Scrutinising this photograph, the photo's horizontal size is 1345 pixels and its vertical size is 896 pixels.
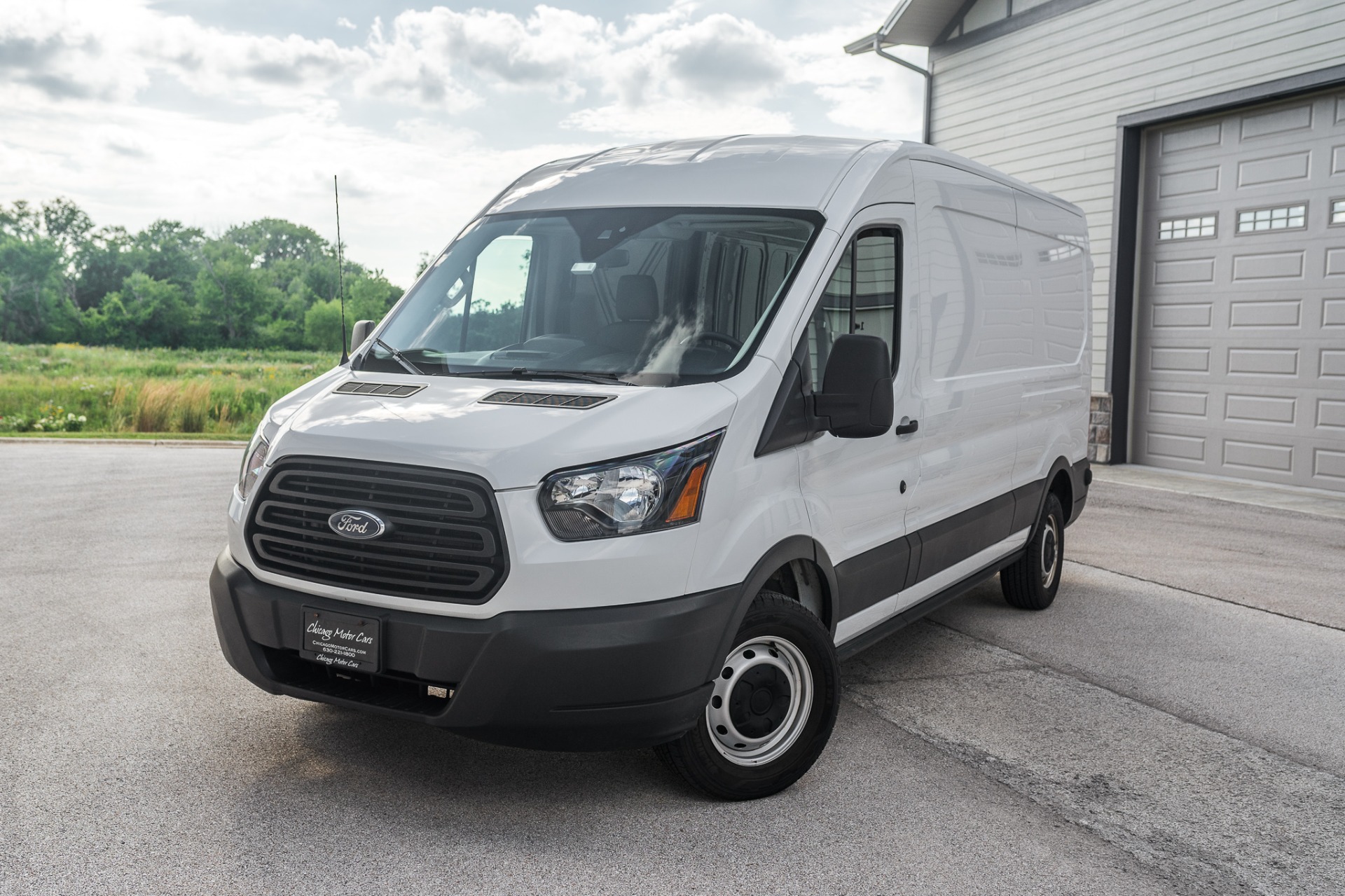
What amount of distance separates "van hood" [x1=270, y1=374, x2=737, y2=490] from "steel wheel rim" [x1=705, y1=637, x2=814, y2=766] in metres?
0.81

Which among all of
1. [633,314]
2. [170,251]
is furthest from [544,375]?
[170,251]

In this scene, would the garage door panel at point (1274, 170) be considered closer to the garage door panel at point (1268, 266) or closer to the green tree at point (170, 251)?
the garage door panel at point (1268, 266)

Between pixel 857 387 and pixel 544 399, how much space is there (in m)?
1.02

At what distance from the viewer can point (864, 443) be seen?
4.06 meters

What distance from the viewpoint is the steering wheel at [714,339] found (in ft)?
12.1

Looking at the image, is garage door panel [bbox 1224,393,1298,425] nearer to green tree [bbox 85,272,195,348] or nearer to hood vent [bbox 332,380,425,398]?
hood vent [bbox 332,380,425,398]

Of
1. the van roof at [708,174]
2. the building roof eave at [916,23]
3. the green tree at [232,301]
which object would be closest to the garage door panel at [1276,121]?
the building roof eave at [916,23]

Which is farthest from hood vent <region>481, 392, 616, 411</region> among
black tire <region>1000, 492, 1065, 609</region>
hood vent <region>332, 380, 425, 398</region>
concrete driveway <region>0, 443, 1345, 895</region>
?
black tire <region>1000, 492, 1065, 609</region>

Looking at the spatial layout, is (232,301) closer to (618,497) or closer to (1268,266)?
(1268,266)

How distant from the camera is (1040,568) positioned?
621 cm

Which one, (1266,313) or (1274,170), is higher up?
(1274,170)

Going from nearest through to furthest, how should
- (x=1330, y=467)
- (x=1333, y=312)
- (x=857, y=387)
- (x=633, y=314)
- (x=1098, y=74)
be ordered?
(x=857, y=387) < (x=633, y=314) < (x=1333, y=312) < (x=1330, y=467) < (x=1098, y=74)

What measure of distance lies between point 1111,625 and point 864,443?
279 centimetres

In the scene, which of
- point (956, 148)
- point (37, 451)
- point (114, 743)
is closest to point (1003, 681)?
point (114, 743)
